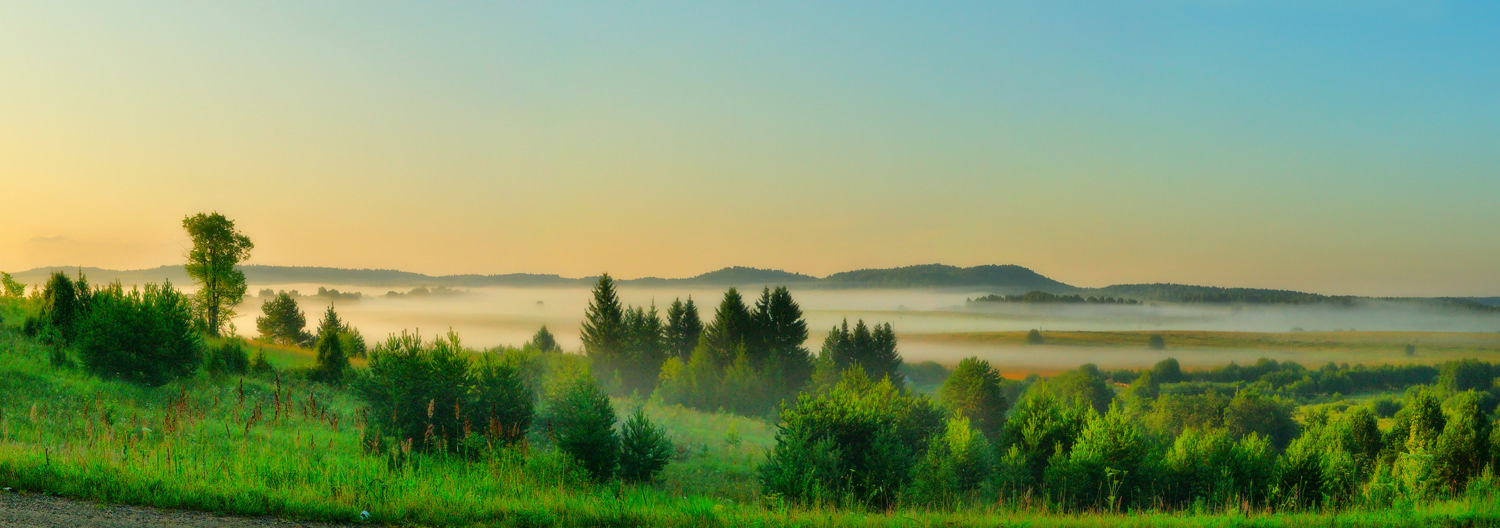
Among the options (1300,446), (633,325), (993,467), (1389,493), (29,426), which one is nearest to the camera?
(29,426)

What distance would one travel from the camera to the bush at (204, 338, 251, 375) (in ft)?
98.6

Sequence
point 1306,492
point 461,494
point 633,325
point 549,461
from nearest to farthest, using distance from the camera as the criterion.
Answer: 1. point 461,494
2. point 549,461
3. point 1306,492
4. point 633,325

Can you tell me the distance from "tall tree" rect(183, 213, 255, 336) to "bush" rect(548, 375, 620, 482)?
39357mm

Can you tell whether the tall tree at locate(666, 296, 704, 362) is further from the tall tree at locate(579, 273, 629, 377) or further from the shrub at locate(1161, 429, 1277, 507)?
the shrub at locate(1161, 429, 1277, 507)

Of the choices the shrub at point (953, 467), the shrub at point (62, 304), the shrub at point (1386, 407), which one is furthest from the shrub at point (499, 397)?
the shrub at point (1386, 407)

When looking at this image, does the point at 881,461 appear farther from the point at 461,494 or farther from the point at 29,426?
the point at 29,426

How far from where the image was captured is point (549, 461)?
15648 millimetres

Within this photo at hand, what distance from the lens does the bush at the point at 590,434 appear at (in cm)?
1794

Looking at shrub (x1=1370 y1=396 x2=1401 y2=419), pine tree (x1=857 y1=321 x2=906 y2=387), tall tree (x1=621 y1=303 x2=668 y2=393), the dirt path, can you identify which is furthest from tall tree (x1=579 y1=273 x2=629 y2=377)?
shrub (x1=1370 y1=396 x2=1401 y2=419)

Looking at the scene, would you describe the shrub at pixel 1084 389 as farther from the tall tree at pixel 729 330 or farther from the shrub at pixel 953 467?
the shrub at pixel 953 467

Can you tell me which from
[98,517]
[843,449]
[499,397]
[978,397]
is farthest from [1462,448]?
[98,517]

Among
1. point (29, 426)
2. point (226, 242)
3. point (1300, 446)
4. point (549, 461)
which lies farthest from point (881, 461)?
point (226, 242)

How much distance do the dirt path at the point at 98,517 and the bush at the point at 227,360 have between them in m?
23.3

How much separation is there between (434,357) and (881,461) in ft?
41.9
